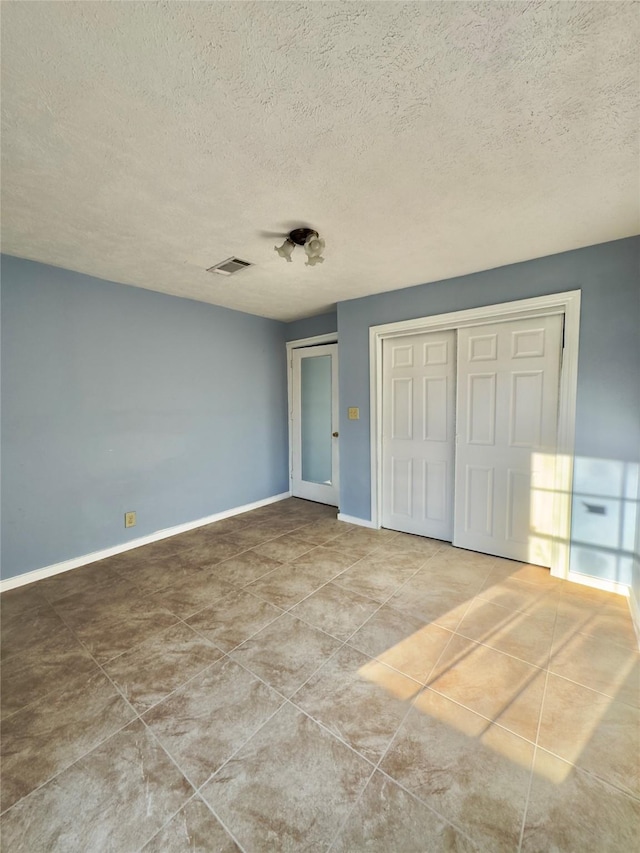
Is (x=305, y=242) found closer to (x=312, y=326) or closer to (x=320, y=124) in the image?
(x=320, y=124)

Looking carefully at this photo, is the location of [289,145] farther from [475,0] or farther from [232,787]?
[232,787]

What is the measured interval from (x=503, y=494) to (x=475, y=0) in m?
2.91

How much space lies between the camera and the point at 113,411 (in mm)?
3168

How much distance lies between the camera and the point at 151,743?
1383mm

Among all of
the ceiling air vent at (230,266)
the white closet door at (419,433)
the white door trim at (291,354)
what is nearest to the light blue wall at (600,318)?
the white closet door at (419,433)

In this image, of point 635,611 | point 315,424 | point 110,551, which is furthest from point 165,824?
point 315,424

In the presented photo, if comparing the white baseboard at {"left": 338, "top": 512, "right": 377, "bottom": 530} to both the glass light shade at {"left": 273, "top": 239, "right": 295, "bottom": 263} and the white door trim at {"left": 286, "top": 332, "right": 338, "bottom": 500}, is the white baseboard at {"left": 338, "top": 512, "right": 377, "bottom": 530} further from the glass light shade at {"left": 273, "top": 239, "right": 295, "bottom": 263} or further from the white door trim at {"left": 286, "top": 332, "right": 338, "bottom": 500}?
the glass light shade at {"left": 273, "top": 239, "right": 295, "bottom": 263}

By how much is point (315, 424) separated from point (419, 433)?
169 cm

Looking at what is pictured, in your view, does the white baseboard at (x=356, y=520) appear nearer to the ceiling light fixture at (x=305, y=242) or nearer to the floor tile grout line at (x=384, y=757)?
the floor tile grout line at (x=384, y=757)

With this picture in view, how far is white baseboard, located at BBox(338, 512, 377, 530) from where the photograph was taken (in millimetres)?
3713

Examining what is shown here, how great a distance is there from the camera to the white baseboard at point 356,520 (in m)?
3.71

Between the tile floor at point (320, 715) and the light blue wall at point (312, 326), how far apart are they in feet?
9.84

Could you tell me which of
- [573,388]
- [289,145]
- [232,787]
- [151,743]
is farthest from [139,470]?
[573,388]

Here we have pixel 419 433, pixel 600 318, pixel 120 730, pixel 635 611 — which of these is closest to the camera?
pixel 120 730
